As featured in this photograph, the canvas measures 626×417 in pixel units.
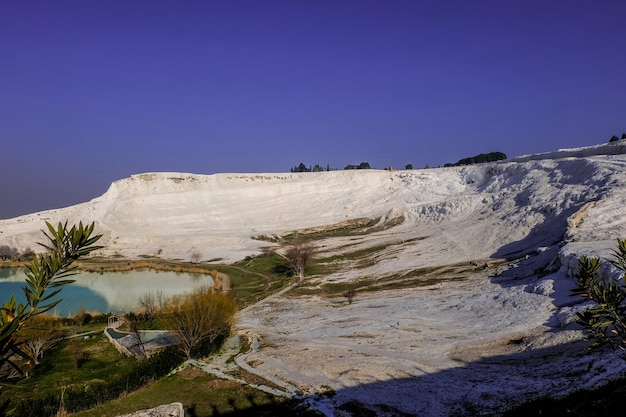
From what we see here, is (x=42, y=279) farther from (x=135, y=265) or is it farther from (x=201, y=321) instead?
(x=135, y=265)

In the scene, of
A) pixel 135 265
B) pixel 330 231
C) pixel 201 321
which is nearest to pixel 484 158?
pixel 330 231

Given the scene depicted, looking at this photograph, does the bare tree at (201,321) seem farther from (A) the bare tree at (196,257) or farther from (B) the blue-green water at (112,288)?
(A) the bare tree at (196,257)

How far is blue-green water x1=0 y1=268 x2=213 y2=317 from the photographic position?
41906mm

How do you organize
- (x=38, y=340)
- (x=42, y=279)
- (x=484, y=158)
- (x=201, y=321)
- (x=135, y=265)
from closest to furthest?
(x=42, y=279), (x=201, y=321), (x=38, y=340), (x=135, y=265), (x=484, y=158)

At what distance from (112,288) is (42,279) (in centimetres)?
5167

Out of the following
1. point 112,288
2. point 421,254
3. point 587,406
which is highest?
point 587,406

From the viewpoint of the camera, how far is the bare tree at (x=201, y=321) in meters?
23.8

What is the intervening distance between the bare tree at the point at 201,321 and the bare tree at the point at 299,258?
19.0m

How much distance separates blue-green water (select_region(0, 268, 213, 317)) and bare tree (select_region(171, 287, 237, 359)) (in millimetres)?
18060

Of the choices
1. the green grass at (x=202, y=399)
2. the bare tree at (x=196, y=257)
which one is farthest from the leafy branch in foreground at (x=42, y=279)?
the bare tree at (x=196, y=257)

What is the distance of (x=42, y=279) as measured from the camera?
2.96m

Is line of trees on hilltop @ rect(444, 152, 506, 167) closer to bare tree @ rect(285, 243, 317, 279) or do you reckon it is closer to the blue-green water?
bare tree @ rect(285, 243, 317, 279)

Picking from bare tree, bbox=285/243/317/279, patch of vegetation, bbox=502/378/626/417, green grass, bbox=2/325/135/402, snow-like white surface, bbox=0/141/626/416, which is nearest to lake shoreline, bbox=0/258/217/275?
snow-like white surface, bbox=0/141/626/416

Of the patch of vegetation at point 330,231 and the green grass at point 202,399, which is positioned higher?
the patch of vegetation at point 330,231
